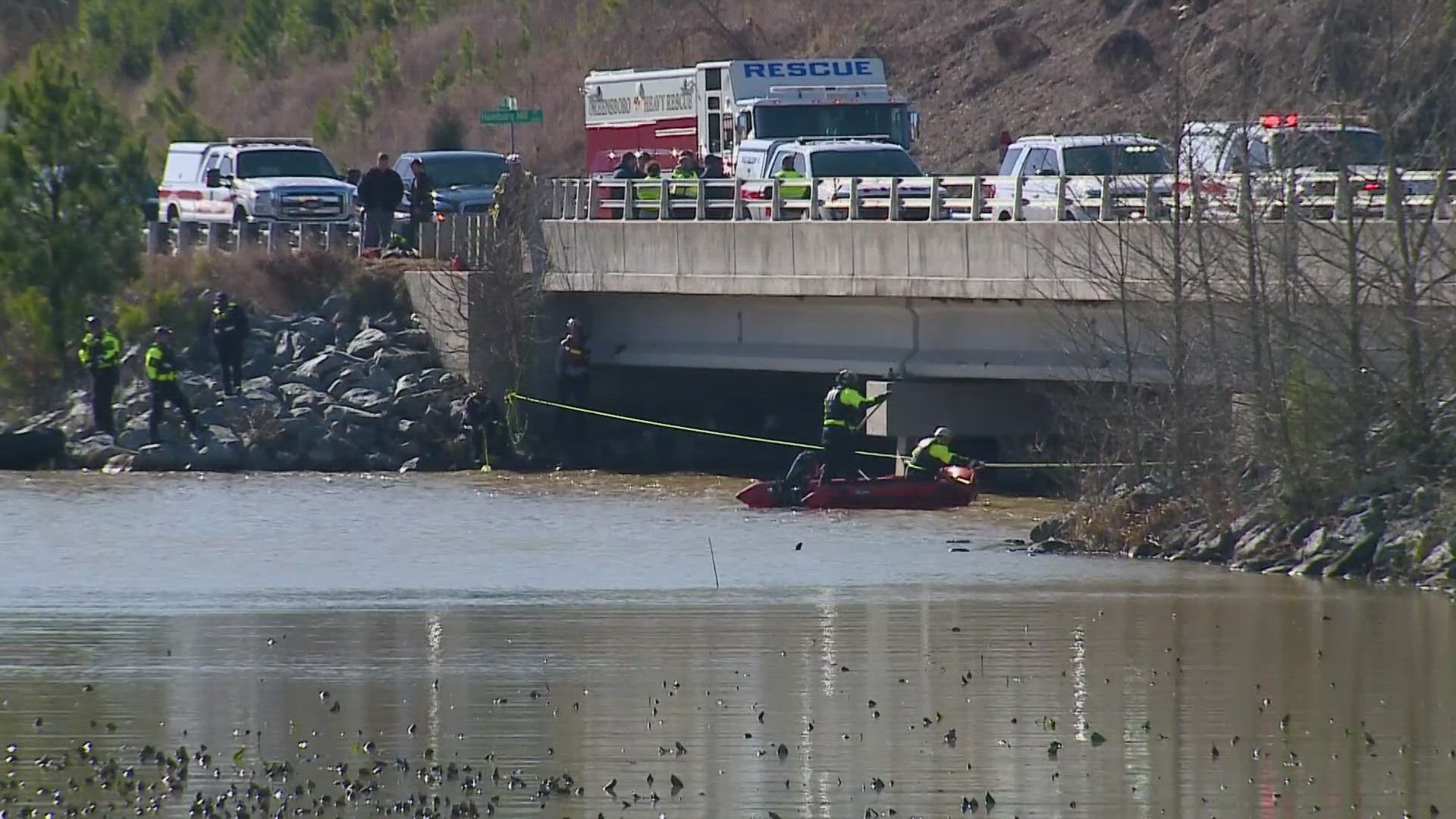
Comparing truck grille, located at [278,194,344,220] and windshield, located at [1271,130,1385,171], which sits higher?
truck grille, located at [278,194,344,220]

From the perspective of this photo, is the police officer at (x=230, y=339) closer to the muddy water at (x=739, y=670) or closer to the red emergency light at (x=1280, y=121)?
the muddy water at (x=739, y=670)

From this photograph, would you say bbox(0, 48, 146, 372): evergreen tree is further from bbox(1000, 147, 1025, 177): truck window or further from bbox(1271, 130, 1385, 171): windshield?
bbox(1271, 130, 1385, 171): windshield

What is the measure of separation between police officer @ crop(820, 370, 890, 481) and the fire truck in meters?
13.4

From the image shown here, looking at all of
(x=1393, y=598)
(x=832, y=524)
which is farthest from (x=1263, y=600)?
(x=832, y=524)

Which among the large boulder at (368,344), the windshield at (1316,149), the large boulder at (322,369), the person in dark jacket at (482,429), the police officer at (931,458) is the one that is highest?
the windshield at (1316,149)

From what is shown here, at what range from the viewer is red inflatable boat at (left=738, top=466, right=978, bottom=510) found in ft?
94.6

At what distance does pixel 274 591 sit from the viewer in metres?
22.1

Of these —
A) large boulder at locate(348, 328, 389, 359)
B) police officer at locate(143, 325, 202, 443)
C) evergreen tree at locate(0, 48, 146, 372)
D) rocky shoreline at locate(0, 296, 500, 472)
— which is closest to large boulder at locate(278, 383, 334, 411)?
rocky shoreline at locate(0, 296, 500, 472)

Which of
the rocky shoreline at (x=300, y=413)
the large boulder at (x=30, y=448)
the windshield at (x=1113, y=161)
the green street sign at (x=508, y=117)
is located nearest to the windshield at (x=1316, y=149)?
the windshield at (x=1113, y=161)

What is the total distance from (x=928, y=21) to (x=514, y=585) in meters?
40.0

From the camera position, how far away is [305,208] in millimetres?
43719

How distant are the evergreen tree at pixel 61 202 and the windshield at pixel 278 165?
5.74 m

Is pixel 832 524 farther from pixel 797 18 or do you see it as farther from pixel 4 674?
pixel 797 18

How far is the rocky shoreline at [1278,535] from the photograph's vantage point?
22.0 meters
